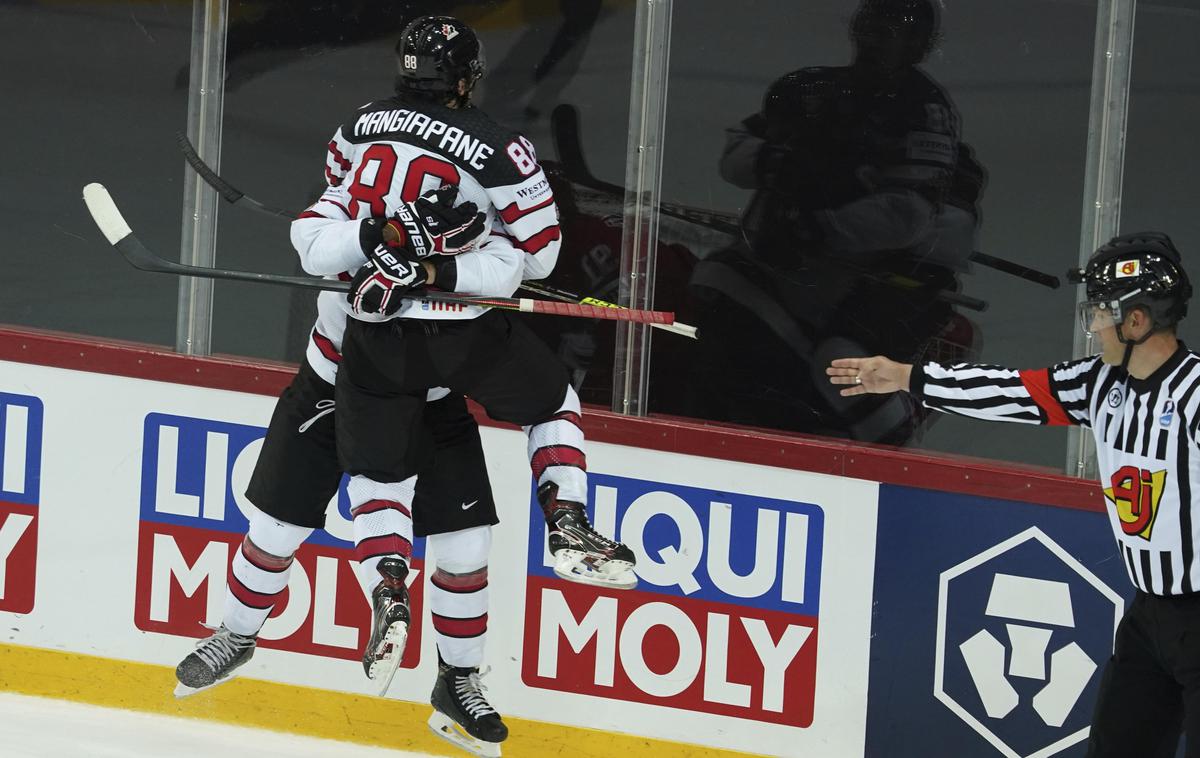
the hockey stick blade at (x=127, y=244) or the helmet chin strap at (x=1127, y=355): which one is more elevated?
the hockey stick blade at (x=127, y=244)

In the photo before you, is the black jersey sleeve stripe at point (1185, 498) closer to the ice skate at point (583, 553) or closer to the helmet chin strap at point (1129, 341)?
the helmet chin strap at point (1129, 341)

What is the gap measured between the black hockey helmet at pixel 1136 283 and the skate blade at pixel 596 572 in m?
1.01

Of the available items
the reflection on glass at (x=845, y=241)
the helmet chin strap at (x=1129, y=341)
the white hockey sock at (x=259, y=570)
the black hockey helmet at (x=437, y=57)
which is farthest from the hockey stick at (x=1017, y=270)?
the white hockey sock at (x=259, y=570)

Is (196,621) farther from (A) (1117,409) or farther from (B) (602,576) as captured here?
(A) (1117,409)

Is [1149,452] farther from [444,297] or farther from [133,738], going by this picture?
[133,738]

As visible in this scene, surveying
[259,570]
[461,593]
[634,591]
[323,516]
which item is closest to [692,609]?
[634,591]

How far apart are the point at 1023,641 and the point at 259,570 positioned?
5.61 feet

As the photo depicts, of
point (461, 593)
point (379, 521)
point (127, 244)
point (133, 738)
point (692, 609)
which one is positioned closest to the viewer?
point (379, 521)

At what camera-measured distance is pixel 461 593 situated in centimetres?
389

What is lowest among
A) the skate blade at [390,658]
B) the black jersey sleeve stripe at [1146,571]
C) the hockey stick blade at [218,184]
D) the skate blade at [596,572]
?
the skate blade at [390,658]

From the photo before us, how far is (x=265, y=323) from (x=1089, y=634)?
215 centimetres

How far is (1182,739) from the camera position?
3922mm

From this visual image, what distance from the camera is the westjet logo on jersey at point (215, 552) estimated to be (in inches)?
174

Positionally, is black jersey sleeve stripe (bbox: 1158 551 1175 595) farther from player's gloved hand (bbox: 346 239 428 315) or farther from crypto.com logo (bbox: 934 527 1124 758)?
player's gloved hand (bbox: 346 239 428 315)
